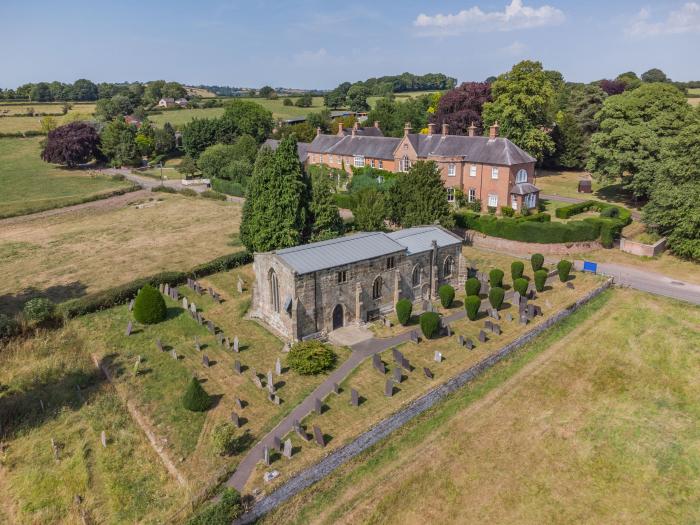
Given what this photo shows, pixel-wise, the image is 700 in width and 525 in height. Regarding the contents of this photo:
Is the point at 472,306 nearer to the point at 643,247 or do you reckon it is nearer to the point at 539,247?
the point at 539,247

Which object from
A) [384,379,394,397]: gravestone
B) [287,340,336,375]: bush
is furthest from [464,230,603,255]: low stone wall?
[384,379,394,397]: gravestone

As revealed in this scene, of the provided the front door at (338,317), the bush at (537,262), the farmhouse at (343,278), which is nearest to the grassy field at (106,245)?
the farmhouse at (343,278)

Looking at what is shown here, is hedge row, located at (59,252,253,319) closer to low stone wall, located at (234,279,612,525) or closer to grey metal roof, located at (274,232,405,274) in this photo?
grey metal roof, located at (274,232,405,274)

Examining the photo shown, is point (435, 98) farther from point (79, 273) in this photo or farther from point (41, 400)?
point (41, 400)

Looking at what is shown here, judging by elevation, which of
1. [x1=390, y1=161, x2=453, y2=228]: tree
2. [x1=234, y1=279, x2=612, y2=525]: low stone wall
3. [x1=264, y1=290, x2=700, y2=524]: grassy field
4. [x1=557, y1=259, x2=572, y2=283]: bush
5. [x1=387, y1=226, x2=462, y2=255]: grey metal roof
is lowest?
[x1=264, y1=290, x2=700, y2=524]: grassy field

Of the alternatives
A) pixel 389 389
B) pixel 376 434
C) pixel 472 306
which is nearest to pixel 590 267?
pixel 472 306
